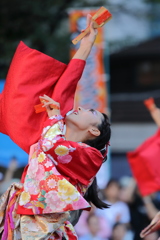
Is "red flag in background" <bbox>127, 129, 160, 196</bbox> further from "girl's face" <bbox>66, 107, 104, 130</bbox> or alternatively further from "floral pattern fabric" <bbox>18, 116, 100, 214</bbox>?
"floral pattern fabric" <bbox>18, 116, 100, 214</bbox>

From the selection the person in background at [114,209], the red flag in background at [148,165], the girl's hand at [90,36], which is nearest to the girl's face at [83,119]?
the girl's hand at [90,36]

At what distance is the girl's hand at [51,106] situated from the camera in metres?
2.84

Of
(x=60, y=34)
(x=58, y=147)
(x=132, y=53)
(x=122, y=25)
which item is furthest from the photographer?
(x=122, y=25)

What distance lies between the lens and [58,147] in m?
2.74

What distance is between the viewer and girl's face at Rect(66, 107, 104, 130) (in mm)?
2949

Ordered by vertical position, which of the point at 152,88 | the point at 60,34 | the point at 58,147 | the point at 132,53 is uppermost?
the point at 58,147

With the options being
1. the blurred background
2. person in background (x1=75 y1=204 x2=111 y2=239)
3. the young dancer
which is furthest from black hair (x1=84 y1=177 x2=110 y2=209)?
person in background (x1=75 y1=204 x2=111 y2=239)

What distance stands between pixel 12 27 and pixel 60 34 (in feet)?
4.54

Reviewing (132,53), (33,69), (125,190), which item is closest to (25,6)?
(132,53)

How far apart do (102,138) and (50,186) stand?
0.46m

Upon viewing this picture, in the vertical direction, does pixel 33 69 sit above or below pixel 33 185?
above

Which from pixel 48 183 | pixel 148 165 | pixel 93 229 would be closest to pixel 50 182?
pixel 48 183

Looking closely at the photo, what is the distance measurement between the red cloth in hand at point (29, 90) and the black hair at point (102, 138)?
21cm

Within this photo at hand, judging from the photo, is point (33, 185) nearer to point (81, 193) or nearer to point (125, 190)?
point (81, 193)
